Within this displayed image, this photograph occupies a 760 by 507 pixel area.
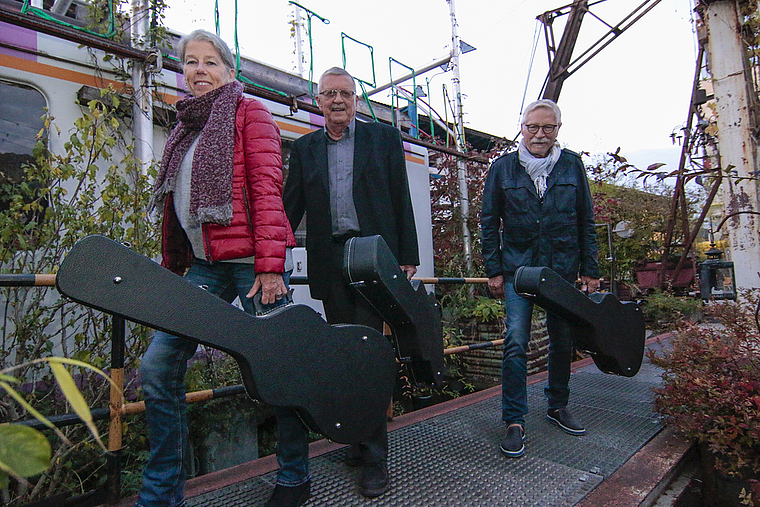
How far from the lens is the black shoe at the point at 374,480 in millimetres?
1845

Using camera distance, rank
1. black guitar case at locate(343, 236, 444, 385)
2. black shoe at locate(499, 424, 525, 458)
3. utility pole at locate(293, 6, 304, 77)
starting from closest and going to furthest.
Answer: black guitar case at locate(343, 236, 444, 385) < black shoe at locate(499, 424, 525, 458) < utility pole at locate(293, 6, 304, 77)

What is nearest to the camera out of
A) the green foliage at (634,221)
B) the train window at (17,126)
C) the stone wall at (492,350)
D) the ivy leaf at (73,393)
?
the ivy leaf at (73,393)

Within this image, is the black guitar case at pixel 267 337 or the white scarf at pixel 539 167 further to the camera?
the white scarf at pixel 539 167

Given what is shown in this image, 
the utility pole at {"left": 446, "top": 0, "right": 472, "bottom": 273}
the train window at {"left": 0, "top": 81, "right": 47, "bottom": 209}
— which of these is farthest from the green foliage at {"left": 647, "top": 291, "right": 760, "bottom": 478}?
the utility pole at {"left": 446, "top": 0, "right": 472, "bottom": 273}

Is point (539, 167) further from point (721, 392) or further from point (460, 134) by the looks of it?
point (460, 134)

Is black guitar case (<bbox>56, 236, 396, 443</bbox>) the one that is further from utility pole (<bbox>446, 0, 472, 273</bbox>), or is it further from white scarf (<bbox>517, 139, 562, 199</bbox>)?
utility pole (<bbox>446, 0, 472, 273</bbox>)

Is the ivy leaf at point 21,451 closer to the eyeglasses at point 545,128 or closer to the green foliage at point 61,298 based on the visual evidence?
the green foliage at point 61,298

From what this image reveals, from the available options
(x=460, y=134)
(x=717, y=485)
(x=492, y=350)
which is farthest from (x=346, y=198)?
(x=460, y=134)

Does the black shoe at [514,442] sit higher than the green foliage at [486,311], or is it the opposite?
the green foliage at [486,311]

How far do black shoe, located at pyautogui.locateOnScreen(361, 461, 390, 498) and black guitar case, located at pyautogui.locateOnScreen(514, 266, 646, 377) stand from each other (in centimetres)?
108

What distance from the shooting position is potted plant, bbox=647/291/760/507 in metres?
1.95

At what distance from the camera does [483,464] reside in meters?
2.15

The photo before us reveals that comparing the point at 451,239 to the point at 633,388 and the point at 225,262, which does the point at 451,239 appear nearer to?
the point at 633,388

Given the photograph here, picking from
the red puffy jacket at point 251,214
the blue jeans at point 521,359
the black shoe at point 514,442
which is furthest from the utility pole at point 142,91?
the black shoe at point 514,442
